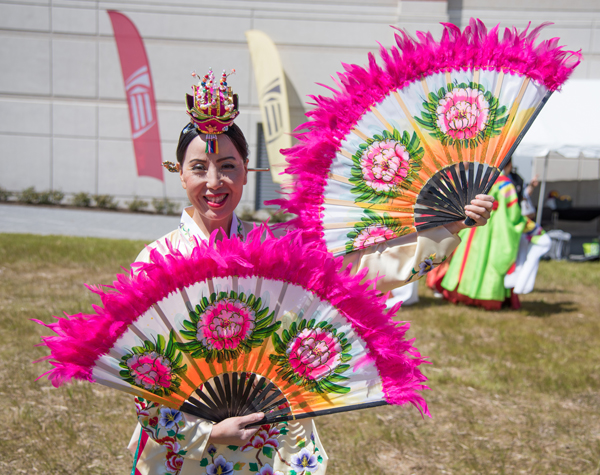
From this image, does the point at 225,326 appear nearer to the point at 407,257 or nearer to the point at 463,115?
the point at 407,257

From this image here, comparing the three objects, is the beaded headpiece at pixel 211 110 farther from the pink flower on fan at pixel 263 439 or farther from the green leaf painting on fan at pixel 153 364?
the pink flower on fan at pixel 263 439

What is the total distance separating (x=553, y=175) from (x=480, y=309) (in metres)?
7.18

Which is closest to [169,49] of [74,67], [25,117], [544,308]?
[74,67]

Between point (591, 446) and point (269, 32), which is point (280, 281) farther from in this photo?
point (269, 32)

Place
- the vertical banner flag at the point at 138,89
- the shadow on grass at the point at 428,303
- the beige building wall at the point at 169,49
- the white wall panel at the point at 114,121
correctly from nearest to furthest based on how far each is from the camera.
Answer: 1. the shadow on grass at the point at 428,303
2. the beige building wall at the point at 169,49
3. the vertical banner flag at the point at 138,89
4. the white wall panel at the point at 114,121

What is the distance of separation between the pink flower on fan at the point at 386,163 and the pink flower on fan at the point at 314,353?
581 millimetres

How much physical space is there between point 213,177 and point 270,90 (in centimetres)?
995

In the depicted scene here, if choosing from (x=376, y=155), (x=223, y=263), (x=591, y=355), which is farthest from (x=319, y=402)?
(x=591, y=355)

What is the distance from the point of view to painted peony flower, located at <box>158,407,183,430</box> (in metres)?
1.49

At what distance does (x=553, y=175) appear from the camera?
12219 millimetres

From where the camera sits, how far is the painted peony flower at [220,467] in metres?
1.60

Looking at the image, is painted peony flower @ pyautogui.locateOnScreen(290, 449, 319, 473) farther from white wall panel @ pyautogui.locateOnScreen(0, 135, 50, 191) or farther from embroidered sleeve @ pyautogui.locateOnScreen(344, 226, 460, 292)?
white wall panel @ pyautogui.locateOnScreen(0, 135, 50, 191)

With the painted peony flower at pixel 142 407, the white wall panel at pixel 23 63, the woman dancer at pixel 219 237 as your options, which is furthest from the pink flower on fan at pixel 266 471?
the white wall panel at pixel 23 63

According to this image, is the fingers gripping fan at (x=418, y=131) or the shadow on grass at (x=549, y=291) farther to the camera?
the shadow on grass at (x=549, y=291)
